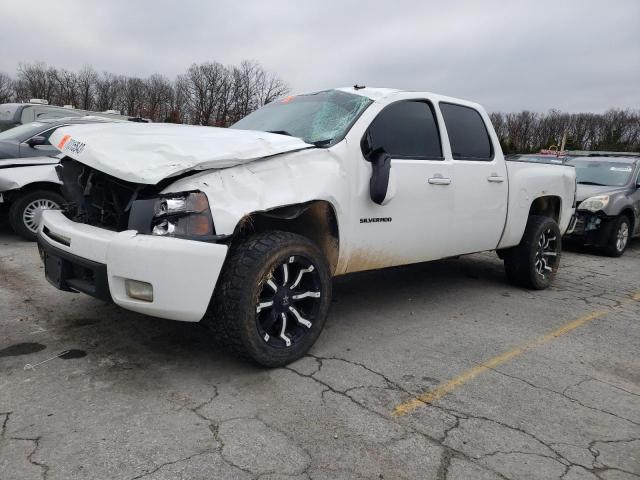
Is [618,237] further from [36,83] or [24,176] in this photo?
[36,83]

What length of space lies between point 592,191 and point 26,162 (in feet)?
28.5

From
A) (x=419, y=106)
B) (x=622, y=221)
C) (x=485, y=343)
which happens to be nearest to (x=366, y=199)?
(x=419, y=106)

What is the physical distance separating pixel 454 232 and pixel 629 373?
5.40 feet

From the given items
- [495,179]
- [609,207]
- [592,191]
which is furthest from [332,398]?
[592,191]

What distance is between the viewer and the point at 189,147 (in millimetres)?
2957

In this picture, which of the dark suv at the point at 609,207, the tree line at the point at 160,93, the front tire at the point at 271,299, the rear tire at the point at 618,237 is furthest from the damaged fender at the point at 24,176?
the tree line at the point at 160,93

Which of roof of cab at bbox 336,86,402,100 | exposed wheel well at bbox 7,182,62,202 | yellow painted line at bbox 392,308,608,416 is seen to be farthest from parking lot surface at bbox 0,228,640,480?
exposed wheel well at bbox 7,182,62,202

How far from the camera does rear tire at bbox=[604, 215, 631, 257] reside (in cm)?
843

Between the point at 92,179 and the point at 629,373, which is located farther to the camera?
the point at 629,373

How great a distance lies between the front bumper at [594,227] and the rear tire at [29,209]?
7.76 m

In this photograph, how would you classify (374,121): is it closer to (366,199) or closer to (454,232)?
(366,199)

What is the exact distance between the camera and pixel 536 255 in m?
5.55

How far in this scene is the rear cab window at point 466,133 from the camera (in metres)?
4.54

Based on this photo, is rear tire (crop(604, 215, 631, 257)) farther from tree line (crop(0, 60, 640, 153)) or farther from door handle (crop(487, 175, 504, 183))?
tree line (crop(0, 60, 640, 153))
